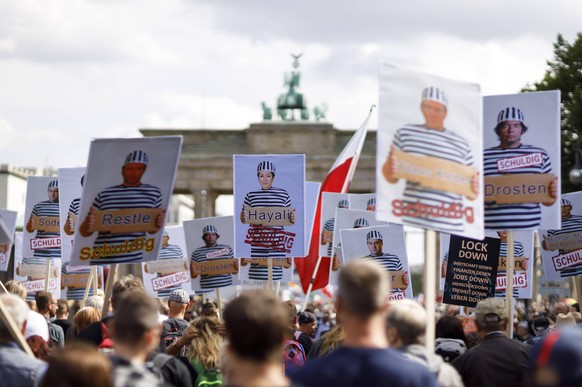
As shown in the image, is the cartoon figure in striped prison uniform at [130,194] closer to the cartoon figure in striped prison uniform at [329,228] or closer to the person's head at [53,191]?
the person's head at [53,191]

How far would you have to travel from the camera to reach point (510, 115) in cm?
1014

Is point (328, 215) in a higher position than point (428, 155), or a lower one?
higher

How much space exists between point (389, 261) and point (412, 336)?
7.25 meters

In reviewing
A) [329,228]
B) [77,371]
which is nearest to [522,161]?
[77,371]

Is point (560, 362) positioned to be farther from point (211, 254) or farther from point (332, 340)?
point (211, 254)

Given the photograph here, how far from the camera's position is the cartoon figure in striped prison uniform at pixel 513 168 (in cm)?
952

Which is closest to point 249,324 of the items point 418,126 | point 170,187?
point 418,126

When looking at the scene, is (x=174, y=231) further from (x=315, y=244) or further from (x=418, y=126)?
(x=418, y=126)

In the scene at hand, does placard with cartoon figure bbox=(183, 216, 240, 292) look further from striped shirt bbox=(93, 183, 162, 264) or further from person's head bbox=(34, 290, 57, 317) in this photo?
striped shirt bbox=(93, 183, 162, 264)

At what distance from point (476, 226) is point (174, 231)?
12.5 m

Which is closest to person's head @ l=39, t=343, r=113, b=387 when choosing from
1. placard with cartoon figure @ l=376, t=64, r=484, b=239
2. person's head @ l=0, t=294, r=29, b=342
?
person's head @ l=0, t=294, r=29, b=342

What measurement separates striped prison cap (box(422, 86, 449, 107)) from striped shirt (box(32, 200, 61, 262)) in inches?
406

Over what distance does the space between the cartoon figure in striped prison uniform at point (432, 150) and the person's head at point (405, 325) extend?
75 cm

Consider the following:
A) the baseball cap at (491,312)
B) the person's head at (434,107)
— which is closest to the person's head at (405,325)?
the person's head at (434,107)
